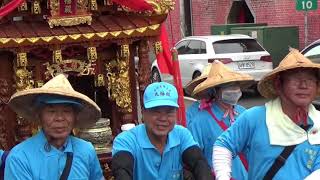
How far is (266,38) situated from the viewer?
677 inches

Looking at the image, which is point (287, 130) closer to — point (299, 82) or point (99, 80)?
point (299, 82)

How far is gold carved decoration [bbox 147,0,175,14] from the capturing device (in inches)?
222

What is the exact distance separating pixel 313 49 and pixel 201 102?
633cm

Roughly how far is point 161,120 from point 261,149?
54 cm

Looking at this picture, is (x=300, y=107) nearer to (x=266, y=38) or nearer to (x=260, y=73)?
(x=260, y=73)

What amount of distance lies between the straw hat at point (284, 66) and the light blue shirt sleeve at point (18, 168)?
1.33 meters

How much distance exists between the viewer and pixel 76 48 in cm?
566

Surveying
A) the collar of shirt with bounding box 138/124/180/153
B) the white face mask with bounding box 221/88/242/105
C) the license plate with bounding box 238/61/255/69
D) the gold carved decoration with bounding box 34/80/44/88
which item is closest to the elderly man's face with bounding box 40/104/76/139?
the collar of shirt with bounding box 138/124/180/153

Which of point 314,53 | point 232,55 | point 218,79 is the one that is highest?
point 218,79

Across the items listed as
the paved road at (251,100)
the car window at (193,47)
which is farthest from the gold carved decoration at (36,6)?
the car window at (193,47)

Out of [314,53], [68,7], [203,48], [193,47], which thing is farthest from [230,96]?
[193,47]

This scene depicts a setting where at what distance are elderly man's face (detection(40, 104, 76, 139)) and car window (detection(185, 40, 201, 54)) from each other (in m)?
12.5

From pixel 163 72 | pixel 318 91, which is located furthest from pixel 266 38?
pixel 318 91

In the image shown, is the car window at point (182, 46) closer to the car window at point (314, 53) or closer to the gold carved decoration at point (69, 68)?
the car window at point (314, 53)
